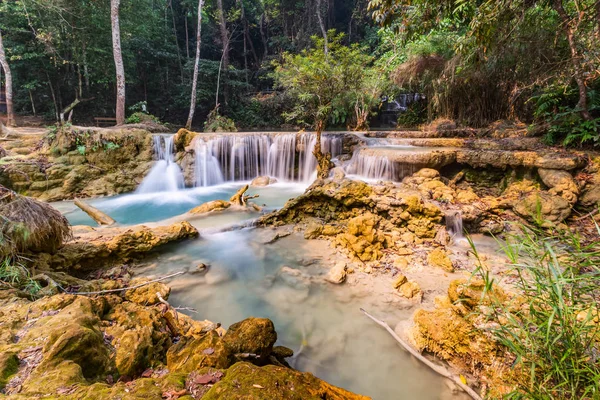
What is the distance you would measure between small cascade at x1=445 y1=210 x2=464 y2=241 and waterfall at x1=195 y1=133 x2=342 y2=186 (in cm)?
573

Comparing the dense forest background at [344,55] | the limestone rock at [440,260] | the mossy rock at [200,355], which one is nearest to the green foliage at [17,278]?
the mossy rock at [200,355]

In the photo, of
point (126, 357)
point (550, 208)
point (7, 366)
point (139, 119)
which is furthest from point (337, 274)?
point (139, 119)

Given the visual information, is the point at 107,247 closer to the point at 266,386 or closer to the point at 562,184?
the point at 266,386

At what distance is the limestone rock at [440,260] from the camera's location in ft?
12.7

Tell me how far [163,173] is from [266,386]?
10.1 metres

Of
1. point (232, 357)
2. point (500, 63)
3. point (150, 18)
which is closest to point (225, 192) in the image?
point (232, 357)

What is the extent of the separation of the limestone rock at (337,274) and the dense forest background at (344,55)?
462 cm

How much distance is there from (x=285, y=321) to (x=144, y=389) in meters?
2.03

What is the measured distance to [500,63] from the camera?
8570mm

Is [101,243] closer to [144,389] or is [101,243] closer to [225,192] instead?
[144,389]

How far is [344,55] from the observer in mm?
7824

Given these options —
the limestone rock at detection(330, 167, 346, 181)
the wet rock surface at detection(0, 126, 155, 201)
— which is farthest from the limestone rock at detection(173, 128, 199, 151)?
the limestone rock at detection(330, 167, 346, 181)

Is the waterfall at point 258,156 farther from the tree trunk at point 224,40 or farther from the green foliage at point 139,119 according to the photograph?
the tree trunk at point 224,40

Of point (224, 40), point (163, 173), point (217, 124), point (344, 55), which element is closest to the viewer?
point (344, 55)
